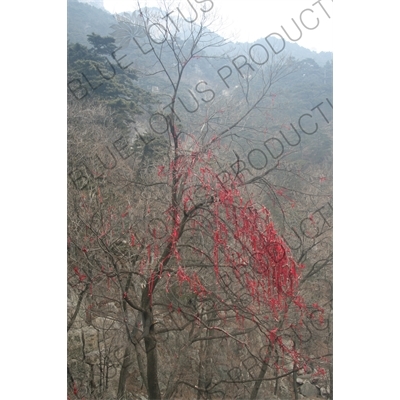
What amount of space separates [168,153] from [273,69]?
0.64m

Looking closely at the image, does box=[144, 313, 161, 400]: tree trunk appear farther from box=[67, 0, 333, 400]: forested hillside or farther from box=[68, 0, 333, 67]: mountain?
box=[68, 0, 333, 67]: mountain

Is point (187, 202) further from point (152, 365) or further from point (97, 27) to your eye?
point (97, 27)

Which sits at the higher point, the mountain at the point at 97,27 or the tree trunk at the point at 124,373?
the mountain at the point at 97,27

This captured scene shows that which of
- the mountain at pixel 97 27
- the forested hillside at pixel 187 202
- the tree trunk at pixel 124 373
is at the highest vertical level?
the mountain at pixel 97 27

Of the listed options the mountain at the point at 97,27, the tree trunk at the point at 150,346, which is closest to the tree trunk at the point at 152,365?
the tree trunk at the point at 150,346

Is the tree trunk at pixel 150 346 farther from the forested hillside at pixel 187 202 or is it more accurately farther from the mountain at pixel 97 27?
the mountain at pixel 97 27

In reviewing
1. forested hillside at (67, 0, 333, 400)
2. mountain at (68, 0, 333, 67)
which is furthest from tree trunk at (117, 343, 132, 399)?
mountain at (68, 0, 333, 67)

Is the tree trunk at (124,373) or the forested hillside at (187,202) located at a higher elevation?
the forested hillside at (187,202)

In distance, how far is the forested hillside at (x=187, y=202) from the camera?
1768 millimetres

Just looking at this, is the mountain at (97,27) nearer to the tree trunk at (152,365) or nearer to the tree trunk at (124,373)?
the tree trunk at (152,365)

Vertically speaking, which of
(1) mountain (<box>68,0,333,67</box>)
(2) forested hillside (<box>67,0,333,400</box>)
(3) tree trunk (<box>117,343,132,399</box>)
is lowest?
(3) tree trunk (<box>117,343,132,399</box>)

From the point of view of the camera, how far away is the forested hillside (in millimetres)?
1768
